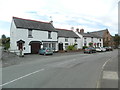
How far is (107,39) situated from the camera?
6300 cm

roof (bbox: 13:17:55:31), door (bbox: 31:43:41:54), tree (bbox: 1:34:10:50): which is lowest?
door (bbox: 31:43:41:54)

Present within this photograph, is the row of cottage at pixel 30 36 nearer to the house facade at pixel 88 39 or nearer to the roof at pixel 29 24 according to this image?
the roof at pixel 29 24

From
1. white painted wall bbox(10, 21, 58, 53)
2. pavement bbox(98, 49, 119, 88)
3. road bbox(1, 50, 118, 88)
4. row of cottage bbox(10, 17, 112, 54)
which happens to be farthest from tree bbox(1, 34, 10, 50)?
pavement bbox(98, 49, 119, 88)

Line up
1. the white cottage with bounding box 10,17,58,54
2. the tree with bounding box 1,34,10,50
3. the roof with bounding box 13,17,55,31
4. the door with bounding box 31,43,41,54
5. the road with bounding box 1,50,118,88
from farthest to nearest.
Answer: the tree with bounding box 1,34,10,50, the door with bounding box 31,43,41,54, the roof with bounding box 13,17,55,31, the white cottage with bounding box 10,17,58,54, the road with bounding box 1,50,118,88

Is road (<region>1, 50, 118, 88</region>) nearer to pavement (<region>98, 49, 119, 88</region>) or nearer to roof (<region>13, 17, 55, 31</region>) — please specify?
pavement (<region>98, 49, 119, 88</region>)

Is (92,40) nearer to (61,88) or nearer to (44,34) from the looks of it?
(44,34)

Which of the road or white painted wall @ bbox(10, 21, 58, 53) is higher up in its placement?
white painted wall @ bbox(10, 21, 58, 53)

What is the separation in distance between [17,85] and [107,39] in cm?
6414

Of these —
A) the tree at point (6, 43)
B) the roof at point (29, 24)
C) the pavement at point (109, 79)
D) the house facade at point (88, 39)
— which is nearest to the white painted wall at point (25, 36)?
the roof at point (29, 24)

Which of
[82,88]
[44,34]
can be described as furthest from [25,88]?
[44,34]

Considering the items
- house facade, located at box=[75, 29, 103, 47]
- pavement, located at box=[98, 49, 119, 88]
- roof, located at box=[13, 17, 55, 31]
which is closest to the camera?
pavement, located at box=[98, 49, 119, 88]

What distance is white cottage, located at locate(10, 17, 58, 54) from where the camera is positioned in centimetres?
2418

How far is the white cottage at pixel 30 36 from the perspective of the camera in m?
24.2

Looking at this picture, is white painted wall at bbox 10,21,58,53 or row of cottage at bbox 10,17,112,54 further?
row of cottage at bbox 10,17,112,54
